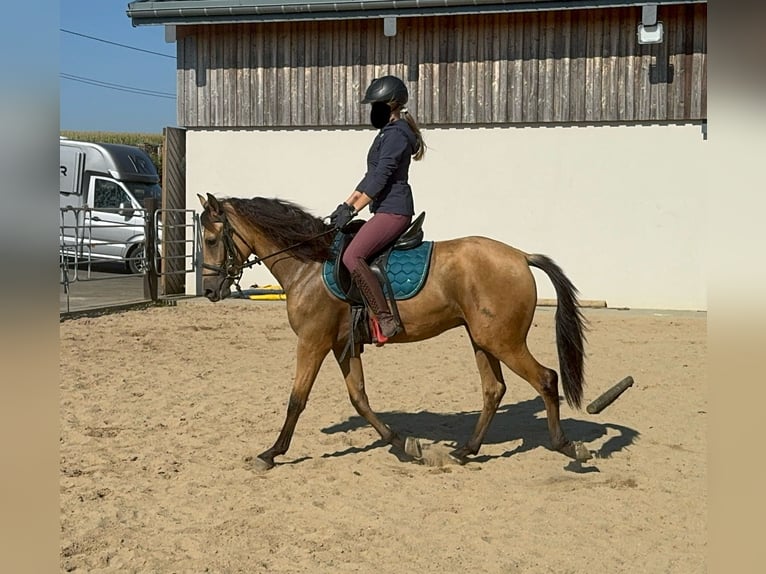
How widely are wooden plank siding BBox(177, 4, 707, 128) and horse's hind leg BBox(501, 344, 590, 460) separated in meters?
8.66

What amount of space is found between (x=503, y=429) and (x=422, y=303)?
1579 millimetres

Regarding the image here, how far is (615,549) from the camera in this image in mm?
3824

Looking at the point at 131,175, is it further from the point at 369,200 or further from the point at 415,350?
the point at 369,200

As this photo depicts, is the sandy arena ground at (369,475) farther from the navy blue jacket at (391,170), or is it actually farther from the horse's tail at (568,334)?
the navy blue jacket at (391,170)

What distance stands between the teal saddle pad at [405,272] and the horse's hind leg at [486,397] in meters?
0.56

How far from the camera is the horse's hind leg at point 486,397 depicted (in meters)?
5.38

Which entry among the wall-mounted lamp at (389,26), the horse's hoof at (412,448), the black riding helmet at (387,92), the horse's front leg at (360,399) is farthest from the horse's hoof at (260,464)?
the wall-mounted lamp at (389,26)

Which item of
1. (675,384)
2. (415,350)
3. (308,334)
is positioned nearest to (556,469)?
(308,334)

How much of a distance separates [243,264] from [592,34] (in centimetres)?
942

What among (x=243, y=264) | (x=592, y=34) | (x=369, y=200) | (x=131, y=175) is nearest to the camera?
(x=369, y=200)

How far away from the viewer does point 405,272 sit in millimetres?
5203

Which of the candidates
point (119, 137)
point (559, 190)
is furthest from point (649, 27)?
point (119, 137)

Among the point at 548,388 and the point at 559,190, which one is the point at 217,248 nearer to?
the point at 548,388

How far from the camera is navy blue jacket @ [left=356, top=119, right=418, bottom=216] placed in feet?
16.5
